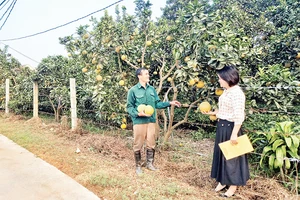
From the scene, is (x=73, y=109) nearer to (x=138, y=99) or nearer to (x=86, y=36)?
(x=86, y=36)

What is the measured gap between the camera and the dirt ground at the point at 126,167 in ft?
9.39

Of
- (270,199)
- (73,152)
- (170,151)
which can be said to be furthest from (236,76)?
(73,152)

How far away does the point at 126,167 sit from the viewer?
3.78 m

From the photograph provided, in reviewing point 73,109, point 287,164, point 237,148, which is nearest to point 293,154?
point 287,164

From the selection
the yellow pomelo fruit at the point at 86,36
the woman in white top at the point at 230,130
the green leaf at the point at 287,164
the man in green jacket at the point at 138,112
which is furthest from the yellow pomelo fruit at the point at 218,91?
the yellow pomelo fruit at the point at 86,36

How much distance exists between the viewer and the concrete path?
9.33 ft

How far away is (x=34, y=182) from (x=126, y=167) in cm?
129

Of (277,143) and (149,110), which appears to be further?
(149,110)

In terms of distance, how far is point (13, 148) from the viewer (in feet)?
16.0

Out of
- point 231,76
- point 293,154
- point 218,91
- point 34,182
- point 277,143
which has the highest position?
point 231,76

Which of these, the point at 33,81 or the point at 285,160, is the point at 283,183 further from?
the point at 33,81

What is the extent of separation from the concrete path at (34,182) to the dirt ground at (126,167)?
164 millimetres

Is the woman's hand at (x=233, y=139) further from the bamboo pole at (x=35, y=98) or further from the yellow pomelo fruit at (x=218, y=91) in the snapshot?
the bamboo pole at (x=35, y=98)

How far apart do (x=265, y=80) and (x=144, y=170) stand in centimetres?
216
